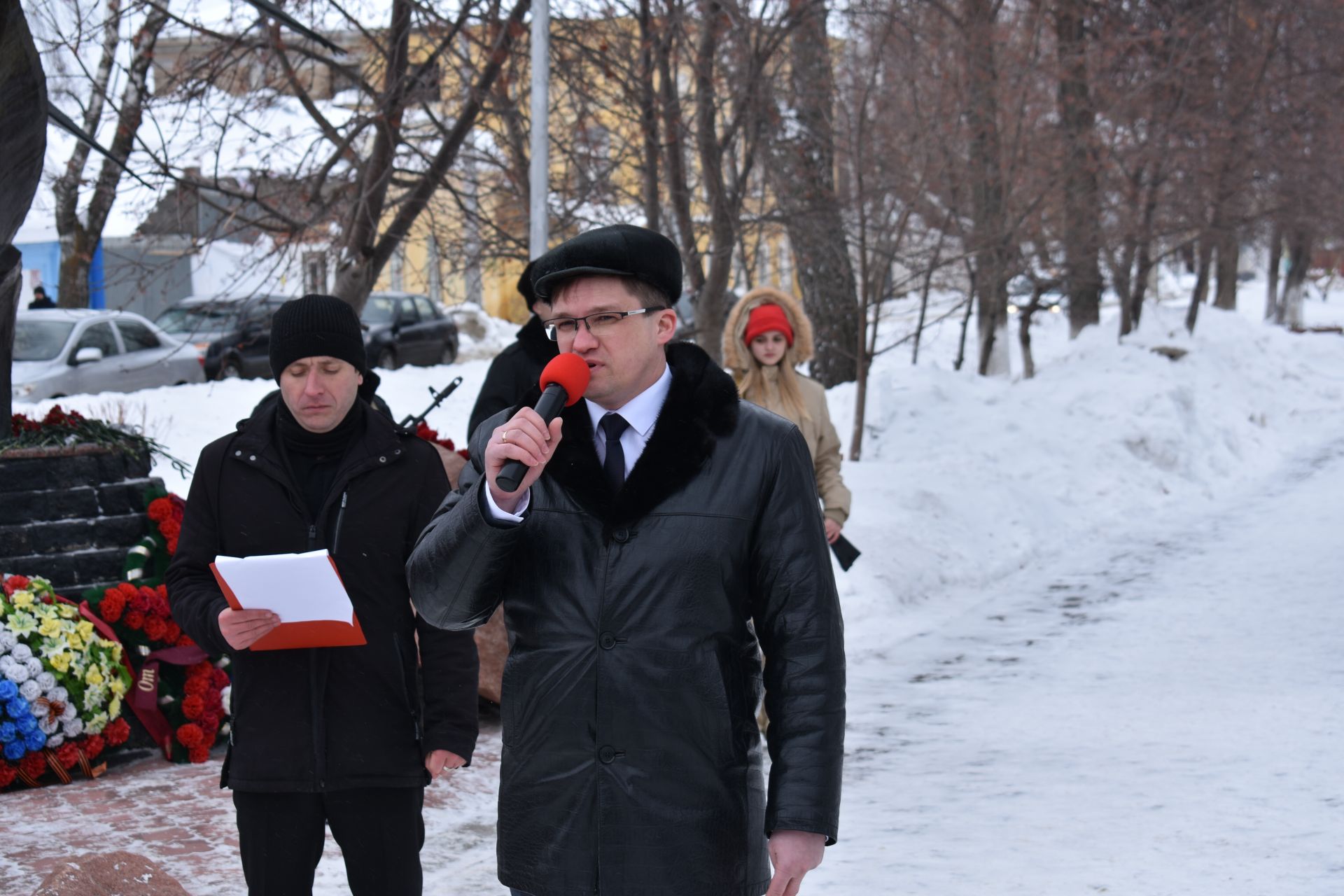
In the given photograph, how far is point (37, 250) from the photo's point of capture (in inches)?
1105

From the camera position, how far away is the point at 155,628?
19.8 ft

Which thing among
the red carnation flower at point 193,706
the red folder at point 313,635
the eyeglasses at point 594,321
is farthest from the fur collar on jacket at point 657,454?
the red carnation flower at point 193,706

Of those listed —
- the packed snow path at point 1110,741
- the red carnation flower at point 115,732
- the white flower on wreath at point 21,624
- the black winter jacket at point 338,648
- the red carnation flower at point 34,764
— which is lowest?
the packed snow path at point 1110,741

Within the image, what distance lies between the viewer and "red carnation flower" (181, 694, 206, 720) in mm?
5973

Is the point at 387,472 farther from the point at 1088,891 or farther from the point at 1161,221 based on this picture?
the point at 1161,221

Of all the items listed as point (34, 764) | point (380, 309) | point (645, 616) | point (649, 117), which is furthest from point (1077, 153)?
point (645, 616)

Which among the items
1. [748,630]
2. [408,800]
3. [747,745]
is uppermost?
[748,630]

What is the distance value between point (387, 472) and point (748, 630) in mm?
1190


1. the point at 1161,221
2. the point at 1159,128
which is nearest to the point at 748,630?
the point at 1159,128

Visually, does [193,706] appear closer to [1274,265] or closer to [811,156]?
[811,156]

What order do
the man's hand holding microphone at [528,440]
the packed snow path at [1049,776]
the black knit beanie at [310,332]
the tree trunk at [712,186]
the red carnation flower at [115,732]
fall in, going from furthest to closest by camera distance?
the tree trunk at [712,186] < the red carnation flower at [115,732] < the packed snow path at [1049,776] < the black knit beanie at [310,332] < the man's hand holding microphone at [528,440]

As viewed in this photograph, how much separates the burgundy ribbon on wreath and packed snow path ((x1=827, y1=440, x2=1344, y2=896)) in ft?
9.23

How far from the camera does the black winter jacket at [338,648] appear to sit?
3.22m

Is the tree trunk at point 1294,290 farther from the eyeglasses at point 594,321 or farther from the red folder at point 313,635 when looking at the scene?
the eyeglasses at point 594,321
